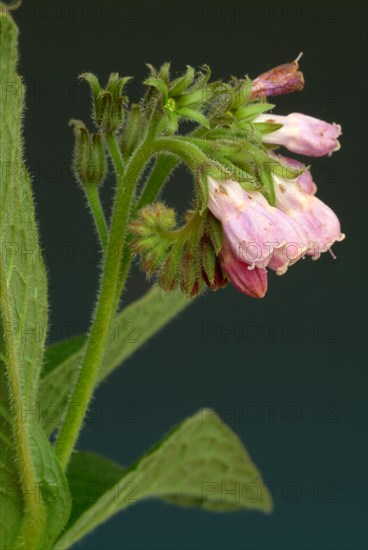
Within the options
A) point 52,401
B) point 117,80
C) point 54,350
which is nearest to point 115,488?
point 52,401

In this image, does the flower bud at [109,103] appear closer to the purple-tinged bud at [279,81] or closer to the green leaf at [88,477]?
the purple-tinged bud at [279,81]

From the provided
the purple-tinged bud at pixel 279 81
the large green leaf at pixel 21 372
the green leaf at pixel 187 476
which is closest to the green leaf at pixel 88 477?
the green leaf at pixel 187 476

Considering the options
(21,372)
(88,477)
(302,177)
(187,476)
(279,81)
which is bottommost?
(187,476)

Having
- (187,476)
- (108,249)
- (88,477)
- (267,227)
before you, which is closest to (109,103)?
(108,249)

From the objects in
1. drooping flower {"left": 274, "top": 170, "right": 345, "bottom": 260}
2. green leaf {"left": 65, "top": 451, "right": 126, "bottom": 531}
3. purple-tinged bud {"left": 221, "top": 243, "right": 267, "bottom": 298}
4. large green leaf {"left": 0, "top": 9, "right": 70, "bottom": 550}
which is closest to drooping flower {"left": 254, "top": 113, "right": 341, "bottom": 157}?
drooping flower {"left": 274, "top": 170, "right": 345, "bottom": 260}

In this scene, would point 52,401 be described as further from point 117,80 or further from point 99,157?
point 117,80

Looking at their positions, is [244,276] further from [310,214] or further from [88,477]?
[88,477]
